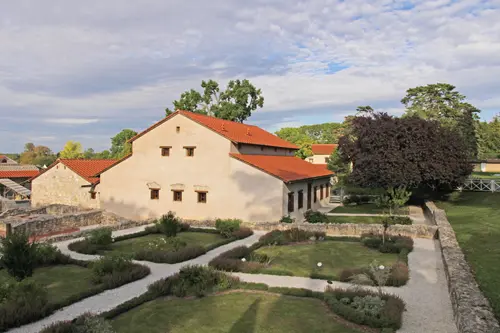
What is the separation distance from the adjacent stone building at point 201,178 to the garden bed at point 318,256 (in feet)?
16.7

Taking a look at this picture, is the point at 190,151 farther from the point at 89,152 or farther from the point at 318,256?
the point at 89,152

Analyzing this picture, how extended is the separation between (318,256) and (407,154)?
1672 cm

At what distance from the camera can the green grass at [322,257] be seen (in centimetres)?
1638

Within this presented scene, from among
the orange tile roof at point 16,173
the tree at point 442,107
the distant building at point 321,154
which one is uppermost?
the tree at point 442,107

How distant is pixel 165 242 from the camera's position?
2145 cm

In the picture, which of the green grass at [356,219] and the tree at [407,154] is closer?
the green grass at [356,219]

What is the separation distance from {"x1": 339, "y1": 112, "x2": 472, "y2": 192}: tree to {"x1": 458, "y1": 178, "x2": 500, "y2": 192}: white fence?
19.4 feet

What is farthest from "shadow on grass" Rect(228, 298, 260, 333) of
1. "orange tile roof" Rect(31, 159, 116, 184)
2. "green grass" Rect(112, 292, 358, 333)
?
"orange tile roof" Rect(31, 159, 116, 184)


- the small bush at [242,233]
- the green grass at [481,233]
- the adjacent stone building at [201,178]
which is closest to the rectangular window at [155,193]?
the adjacent stone building at [201,178]

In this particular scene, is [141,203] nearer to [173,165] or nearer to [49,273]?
[173,165]

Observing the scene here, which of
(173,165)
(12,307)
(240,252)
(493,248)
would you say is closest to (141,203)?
(173,165)

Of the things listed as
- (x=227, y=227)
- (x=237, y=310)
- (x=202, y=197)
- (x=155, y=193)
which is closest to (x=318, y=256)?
(x=227, y=227)

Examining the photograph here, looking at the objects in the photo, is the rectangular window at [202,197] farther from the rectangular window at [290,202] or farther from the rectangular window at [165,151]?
the rectangular window at [290,202]

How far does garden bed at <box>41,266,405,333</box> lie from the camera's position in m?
10.3
